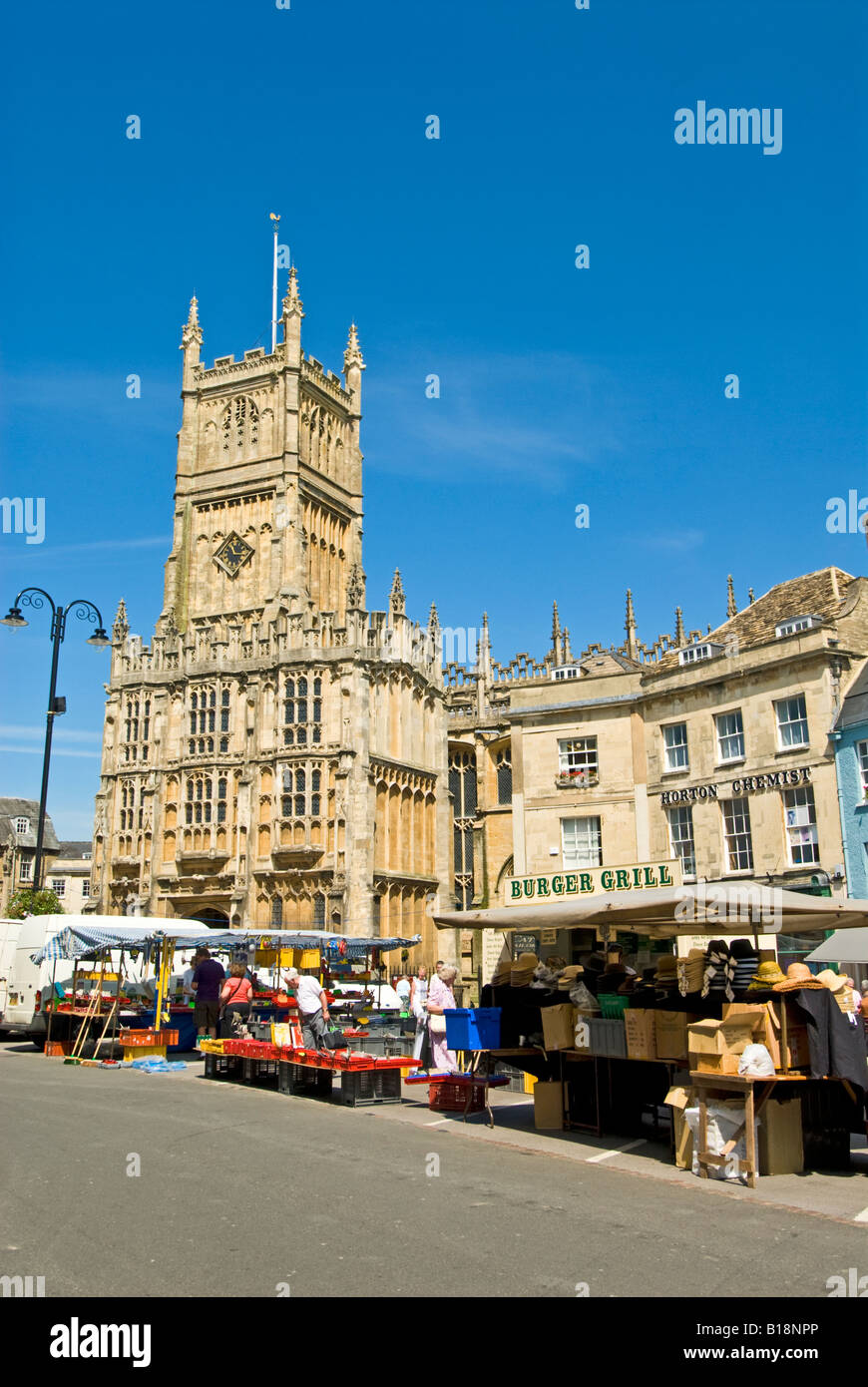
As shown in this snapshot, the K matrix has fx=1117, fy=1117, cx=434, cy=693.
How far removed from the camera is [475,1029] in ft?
44.6

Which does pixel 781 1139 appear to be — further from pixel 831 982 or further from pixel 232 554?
pixel 232 554

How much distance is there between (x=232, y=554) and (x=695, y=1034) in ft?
146

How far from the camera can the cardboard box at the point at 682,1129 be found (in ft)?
35.5

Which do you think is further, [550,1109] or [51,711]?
[51,711]

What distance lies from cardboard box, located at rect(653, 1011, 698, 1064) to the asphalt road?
4.44ft

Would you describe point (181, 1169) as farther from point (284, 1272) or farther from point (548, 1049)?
point (548, 1049)

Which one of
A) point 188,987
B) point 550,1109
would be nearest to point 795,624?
point 188,987

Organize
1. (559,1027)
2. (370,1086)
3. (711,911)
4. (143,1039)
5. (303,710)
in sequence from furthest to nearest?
(303,710), (143,1039), (370,1086), (559,1027), (711,911)

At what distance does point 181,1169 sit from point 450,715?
4539cm

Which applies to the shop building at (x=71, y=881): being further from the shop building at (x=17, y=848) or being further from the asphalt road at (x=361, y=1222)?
the asphalt road at (x=361, y=1222)

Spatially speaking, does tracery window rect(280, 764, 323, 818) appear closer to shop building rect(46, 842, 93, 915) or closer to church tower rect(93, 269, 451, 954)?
church tower rect(93, 269, 451, 954)

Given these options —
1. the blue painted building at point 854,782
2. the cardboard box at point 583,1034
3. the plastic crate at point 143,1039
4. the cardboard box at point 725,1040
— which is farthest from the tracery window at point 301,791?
the cardboard box at point 725,1040
